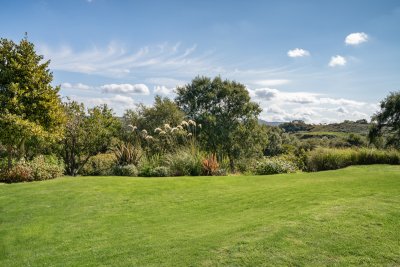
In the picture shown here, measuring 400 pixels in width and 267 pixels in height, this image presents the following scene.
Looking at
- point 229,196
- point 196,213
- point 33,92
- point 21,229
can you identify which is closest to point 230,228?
point 196,213

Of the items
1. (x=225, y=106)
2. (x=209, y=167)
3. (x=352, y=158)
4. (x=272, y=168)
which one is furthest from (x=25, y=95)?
(x=225, y=106)

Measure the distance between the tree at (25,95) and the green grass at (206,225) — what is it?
390cm

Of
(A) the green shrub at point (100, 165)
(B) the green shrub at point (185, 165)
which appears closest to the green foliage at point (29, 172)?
(A) the green shrub at point (100, 165)

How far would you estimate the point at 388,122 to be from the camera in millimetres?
32250

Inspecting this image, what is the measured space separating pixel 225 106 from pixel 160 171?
18824 millimetres

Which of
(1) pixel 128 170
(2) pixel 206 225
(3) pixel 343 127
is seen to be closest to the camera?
(2) pixel 206 225

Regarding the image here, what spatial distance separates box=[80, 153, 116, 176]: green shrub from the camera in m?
14.2

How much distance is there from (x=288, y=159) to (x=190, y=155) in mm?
5170

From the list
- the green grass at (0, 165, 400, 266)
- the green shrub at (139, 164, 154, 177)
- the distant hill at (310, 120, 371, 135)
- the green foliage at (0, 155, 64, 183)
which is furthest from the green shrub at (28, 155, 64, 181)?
the distant hill at (310, 120, 371, 135)

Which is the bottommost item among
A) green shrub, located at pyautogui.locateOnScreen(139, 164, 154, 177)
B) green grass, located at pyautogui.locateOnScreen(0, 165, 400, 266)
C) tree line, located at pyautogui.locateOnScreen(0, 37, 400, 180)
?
green grass, located at pyautogui.locateOnScreen(0, 165, 400, 266)

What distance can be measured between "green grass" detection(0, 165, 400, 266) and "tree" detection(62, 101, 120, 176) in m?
7.67

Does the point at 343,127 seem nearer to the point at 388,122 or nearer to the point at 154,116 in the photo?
the point at 388,122

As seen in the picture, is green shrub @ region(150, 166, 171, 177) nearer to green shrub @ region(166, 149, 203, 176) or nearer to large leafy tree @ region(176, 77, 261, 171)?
green shrub @ region(166, 149, 203, 176)

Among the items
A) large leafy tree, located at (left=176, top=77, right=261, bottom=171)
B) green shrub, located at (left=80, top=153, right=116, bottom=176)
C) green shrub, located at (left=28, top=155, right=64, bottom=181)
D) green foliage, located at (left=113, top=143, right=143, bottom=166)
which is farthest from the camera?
large leafy tree, located at (left=176, top=77, right=261, bottom=171)
